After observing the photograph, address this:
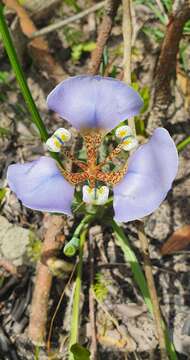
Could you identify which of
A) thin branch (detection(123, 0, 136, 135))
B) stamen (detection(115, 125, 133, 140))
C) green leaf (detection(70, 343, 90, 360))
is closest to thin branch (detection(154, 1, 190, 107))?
thin branch (detection(123, 0, 136, 135))

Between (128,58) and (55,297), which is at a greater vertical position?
(128,58)

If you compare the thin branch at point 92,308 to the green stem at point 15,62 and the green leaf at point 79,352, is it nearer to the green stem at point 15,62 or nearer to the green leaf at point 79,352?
the green leaf at point 79,352

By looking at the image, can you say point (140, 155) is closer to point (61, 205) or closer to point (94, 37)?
point (61, 205)

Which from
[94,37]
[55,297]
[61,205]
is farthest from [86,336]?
[94,37]

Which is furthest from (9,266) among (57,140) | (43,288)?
(57,140)

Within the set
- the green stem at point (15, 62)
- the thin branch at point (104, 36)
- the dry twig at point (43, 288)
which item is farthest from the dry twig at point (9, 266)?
the thin branch at point (104, 36)

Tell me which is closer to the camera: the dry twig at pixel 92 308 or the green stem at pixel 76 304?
the green stem at pixel 76 304

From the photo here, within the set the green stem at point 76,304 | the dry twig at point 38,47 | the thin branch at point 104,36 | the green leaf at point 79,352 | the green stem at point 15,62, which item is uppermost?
the green stem at point 15,62

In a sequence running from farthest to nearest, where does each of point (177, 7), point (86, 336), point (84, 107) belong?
point (86, 336), point (177, 7), point (84, 107)

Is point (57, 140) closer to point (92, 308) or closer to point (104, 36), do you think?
point (104, 36)
